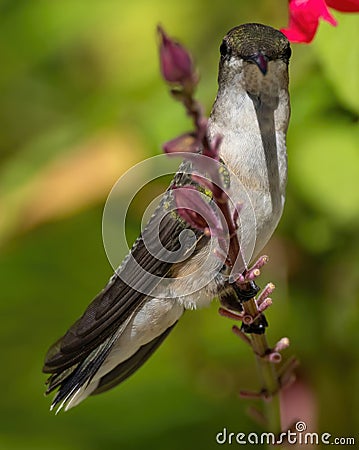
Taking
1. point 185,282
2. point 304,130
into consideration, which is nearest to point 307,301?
point 304,130

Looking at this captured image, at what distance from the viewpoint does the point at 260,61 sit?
120cm

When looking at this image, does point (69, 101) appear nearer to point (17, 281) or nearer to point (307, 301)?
point (17, 281)

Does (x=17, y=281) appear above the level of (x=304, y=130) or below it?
below

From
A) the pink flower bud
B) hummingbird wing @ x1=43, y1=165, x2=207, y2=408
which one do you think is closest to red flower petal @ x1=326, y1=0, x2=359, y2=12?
hummingbird wing @ x1=43, y1=165, x2=207, y2=408

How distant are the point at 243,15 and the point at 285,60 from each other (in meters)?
0.95

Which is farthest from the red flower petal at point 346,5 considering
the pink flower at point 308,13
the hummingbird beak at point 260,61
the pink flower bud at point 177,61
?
the pink flower bud at point 177,61

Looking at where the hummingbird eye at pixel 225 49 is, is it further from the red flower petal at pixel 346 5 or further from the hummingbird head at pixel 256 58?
the red flower petal at pixel 346 5

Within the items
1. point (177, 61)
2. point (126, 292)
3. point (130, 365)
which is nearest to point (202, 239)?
point (126, 292)

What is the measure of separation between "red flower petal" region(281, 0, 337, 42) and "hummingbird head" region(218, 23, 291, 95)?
47 millimetres

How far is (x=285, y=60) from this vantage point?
49.0 inches

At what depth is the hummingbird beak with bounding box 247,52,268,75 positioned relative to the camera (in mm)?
1190

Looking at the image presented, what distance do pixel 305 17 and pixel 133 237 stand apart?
2.86 ft

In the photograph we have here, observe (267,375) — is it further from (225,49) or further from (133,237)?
(133,237)

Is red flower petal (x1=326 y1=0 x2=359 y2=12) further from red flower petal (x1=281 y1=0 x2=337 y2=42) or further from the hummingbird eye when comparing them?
the hummingbird eye
